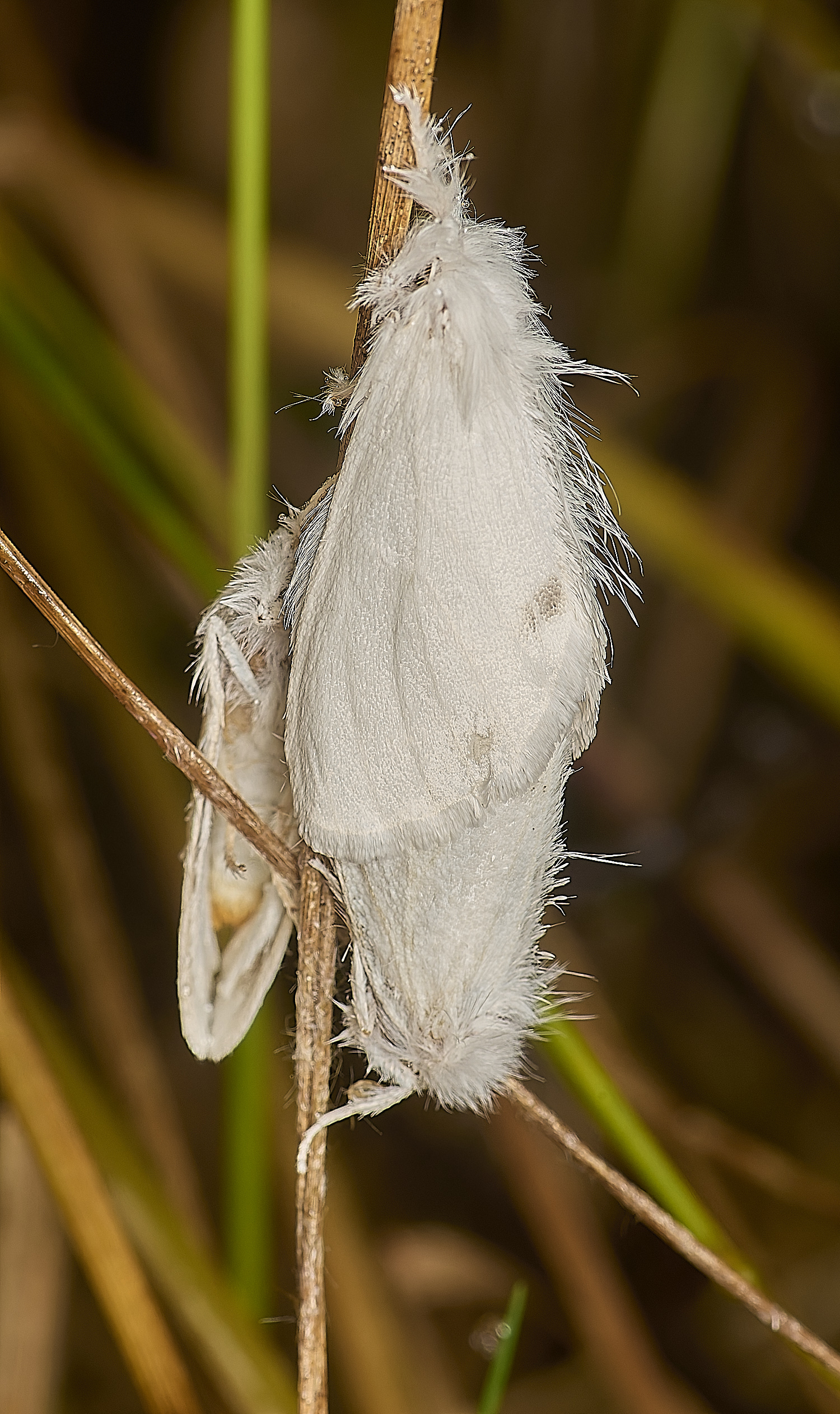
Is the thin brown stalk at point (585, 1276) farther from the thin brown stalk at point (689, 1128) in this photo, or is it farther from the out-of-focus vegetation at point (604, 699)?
the thin brown stalk at point (689, 1128)

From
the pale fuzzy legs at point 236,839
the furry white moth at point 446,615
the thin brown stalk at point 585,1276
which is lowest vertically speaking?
the thin brown stalk at point 585,1276

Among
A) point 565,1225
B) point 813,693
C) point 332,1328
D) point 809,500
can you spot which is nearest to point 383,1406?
point 332,1328

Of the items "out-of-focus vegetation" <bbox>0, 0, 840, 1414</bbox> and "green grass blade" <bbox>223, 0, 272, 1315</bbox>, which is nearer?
"green grass blade" <bbox>223, 0, 272, 1315</bbox>

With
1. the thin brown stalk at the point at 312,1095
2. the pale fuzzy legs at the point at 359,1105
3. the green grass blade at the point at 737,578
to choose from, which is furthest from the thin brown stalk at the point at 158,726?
Answer: the green grass blade at the point at 737,578

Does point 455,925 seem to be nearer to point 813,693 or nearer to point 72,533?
point 813,693

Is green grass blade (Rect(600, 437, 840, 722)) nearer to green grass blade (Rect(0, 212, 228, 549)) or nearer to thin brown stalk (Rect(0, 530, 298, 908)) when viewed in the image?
green grass blade (Rect(0, 212, 228, 549))

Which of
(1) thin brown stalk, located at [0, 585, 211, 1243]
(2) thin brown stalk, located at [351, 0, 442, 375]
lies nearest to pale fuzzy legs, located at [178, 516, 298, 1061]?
(2) thin brown stalk, located at [351, 0, 442, 375]

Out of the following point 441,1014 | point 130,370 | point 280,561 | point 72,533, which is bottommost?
point 72,533
